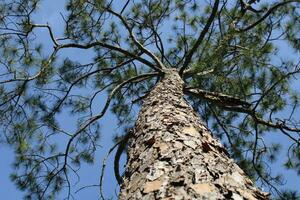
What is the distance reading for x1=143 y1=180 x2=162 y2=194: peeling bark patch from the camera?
1.57m

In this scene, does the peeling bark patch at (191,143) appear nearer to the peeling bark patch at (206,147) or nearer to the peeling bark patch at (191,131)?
the peeling bark patch at (206,147)

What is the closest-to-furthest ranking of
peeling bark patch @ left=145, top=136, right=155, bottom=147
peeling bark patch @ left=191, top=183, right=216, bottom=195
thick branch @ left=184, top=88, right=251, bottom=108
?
Answer: peeling bark patch @ left=191, top=183, right=216, bottom=195 → peeling bark patch @ left=145, top=136, right=155, bottom=147 → thick branch @ left=184, top=88, right=251, bottom=108

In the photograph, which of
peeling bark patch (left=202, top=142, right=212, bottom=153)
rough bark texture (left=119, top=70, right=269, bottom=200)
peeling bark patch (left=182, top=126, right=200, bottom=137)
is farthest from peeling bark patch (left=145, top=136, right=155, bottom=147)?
peeling bark patch (left=202, top=142, right=212, bottom=153)

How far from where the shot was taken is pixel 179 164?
5.78 ft

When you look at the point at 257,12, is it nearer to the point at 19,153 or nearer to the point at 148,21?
the point at 148,21

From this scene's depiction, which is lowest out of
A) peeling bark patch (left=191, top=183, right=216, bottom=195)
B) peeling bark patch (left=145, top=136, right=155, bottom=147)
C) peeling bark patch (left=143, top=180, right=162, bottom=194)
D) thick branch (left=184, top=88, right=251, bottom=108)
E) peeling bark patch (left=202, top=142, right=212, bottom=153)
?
peeling bark patch (left=191, top=183, right=216, bottom=195)

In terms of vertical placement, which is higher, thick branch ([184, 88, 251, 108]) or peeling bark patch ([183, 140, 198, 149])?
thick branch ([184, 88, 251, 108])

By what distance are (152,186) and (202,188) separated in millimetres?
223

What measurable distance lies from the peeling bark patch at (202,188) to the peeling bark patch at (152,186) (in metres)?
0.16

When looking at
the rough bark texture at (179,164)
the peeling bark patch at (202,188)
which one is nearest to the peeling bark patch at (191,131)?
the rough bark texture at (179,164)

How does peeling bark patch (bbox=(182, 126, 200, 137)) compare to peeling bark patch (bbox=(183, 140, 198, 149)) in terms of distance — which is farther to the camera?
peeling bark patch (bbox=(182, 126, 200, 137))

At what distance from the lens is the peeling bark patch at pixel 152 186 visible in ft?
5.15

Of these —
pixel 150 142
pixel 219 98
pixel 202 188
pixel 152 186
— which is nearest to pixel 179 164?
pixel 152 186

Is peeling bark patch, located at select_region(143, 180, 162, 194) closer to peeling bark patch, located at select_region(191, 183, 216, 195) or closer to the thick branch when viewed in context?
peeling bark patch, located at select_region(191, 183, 216, 195)
